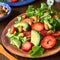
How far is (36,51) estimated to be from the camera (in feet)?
3.33

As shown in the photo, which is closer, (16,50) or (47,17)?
(16,50)

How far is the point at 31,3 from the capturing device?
1.48 m

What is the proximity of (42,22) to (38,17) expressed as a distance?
57 mm

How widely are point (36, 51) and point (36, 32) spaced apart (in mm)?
100

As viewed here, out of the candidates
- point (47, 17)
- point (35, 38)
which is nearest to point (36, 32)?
point (35, 38)

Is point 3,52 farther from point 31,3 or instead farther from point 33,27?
point 31,3

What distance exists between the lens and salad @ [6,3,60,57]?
1.03 m

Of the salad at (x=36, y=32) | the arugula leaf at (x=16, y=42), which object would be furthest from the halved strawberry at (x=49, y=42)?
the arugula leaf at (x=16, y=42)

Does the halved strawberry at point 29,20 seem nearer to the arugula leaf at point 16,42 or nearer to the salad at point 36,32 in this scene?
the salad at point 36,32

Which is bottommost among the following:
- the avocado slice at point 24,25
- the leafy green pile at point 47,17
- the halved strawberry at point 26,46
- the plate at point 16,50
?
the plate at point 16,50

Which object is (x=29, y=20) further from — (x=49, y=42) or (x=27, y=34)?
(x=49, y=42)

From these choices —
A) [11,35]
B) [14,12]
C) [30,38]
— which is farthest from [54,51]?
[14,12]

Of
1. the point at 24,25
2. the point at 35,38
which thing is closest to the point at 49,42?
the point at 35,38

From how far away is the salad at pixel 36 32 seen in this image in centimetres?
103
